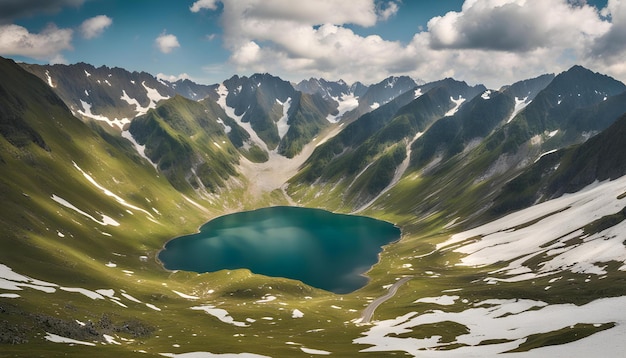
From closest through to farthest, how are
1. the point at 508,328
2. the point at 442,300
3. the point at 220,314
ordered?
the point at 508,328 → the point at 220,314 → the point at 442,300

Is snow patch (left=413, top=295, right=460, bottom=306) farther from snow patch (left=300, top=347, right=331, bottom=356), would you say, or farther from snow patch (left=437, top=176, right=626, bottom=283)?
snow patch (left=300, top=347, right=331, bottom=356)

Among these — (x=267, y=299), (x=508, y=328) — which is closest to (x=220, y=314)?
(x=267, y=299)

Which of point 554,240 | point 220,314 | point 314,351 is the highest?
point 554,240

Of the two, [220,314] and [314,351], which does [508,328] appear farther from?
[220,314]

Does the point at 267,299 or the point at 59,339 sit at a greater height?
the point at 267,299

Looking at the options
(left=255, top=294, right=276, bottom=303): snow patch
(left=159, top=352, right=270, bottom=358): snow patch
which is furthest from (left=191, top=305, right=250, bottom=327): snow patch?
(left=159, top=352, right=270, bottom=358): snow patch

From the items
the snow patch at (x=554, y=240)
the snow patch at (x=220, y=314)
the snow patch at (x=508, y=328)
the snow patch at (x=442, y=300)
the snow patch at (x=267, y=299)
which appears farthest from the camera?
the snow patch at (x=267, y=299)

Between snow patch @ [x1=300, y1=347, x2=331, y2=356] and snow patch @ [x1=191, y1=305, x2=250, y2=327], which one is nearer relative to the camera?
snow patch @ [x1=300, y1=347, x2=331, y2=356]

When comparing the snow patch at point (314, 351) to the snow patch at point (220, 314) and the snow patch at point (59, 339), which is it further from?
the snow patch at point (220, 314)

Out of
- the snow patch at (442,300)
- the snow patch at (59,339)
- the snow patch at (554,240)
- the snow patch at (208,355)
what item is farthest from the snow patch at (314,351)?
the snow patch at (554,240)

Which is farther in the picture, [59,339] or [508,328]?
[508,328]

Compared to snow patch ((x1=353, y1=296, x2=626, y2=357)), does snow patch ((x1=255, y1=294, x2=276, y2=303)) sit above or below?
above

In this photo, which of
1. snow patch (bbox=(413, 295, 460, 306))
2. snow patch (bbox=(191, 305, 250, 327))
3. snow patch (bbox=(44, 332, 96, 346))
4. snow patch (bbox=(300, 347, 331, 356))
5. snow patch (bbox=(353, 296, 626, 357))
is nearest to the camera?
snow patch (bbox=(353, 296, 626, 357))
